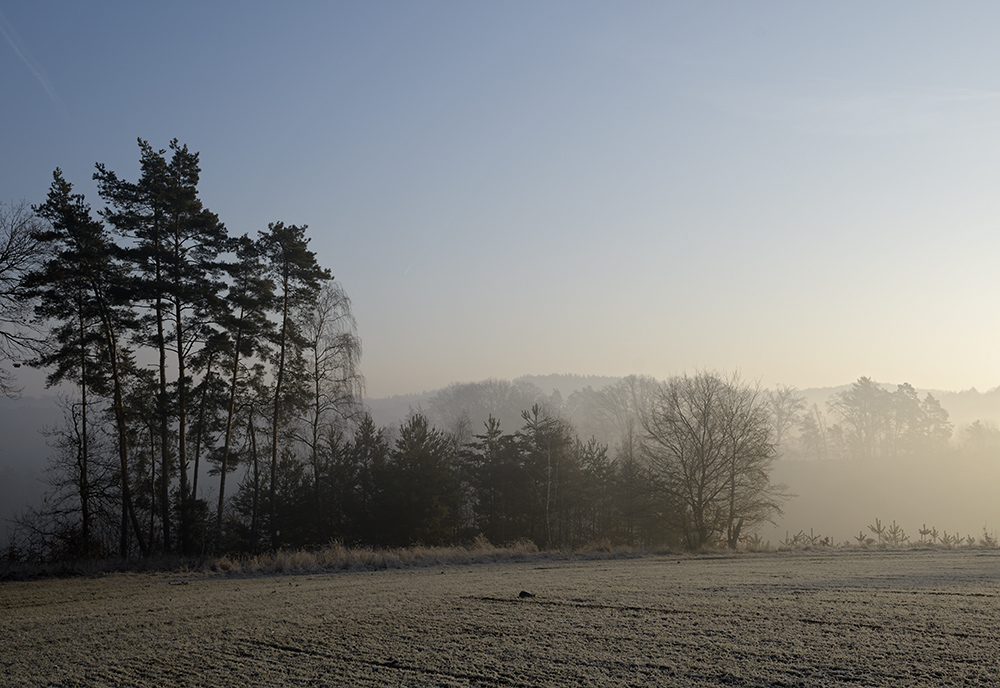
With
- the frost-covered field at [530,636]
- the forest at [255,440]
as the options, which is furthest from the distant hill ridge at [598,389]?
the frost-covered field at [530,636]

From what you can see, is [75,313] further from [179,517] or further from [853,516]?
[853,516]

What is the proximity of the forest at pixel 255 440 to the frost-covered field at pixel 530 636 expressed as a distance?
12039mm

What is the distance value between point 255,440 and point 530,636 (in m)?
28.6

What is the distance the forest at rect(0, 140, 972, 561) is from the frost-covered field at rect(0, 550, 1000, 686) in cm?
1204

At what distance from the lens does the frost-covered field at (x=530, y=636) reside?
464cm

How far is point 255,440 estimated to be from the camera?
3167 centimetres

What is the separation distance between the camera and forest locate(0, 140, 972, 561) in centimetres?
2466

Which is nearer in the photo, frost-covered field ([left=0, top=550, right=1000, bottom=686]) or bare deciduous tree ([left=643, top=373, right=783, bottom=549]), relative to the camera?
frost-covered field ([left=0, top=550, right=1000, bottom=686])

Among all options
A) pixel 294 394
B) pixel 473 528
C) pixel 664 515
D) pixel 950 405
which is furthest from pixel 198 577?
pixel 950 405

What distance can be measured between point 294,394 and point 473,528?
58.3 feet

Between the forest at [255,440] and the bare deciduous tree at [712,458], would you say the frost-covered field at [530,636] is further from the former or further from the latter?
the bare deciduous tree at [712,458]

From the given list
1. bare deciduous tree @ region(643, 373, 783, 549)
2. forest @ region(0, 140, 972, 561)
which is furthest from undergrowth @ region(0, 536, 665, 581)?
bare deciduous tree @ region(643, 373, 783, 549)

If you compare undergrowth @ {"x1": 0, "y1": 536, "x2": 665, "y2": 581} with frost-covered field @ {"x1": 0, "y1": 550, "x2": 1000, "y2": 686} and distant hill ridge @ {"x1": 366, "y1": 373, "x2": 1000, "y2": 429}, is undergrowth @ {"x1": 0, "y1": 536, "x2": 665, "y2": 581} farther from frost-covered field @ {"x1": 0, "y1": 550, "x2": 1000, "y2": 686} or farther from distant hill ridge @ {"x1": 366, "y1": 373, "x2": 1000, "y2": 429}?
distant hill ridge @ {"x1": 366, "y1": 373, "x2": 1000, "y2": 429}

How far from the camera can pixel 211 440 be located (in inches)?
1164
